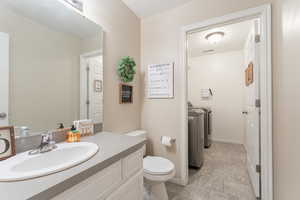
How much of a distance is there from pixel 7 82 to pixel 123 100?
3.55ft

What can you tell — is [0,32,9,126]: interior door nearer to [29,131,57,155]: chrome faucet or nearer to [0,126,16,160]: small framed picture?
[0,126,16,160]: small framed picture

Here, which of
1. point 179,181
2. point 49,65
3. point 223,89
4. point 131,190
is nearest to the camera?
point 131,190

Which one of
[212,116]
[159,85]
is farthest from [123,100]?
[212,116]

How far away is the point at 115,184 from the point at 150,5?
211 centimetres

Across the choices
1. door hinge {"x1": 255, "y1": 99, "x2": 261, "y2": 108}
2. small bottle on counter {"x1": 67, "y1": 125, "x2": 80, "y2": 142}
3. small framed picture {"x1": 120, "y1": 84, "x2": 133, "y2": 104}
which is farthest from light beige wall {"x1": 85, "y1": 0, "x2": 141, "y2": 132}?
door hinge {"x1": 255, "y1": 99, "x2": 261, "y2": 108}

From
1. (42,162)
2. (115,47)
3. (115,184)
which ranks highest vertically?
(115,47)

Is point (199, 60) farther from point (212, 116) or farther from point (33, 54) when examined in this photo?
point (33, 54)

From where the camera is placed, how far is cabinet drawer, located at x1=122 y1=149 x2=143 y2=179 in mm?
897

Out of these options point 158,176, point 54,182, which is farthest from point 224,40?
point 54,182

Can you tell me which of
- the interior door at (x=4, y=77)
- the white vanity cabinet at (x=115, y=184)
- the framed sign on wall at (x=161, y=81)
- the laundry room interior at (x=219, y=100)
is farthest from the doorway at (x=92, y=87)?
the laundry room interior at (x=219, y=100)

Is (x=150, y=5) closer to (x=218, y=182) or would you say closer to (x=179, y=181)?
(x=179, y=181)

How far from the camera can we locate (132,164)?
968mm

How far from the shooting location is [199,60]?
13.0 ft

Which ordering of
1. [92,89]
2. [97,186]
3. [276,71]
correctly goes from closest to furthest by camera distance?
[97,186] → [276,71] → [92,89]
